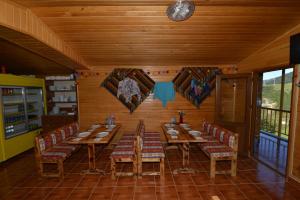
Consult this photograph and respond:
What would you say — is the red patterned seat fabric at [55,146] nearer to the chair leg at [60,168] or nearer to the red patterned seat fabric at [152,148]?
the chair leg at [60,168]

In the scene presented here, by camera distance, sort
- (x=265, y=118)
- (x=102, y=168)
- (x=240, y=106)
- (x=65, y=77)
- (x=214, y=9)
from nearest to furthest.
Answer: (x=214, y=9) → (x=102, y=168) → (x=240, y=106) → (x=65, y=77) → (x=265, y=118)

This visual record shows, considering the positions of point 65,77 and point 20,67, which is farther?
point 65,77

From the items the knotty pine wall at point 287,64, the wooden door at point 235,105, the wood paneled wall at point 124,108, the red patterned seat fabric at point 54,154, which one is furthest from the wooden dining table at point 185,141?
the red patterned seat fabric at point 54,154

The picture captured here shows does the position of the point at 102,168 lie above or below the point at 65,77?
below

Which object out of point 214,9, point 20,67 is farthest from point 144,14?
point 20,67

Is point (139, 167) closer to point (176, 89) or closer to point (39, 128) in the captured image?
point (176, 89)

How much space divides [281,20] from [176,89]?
8.72ft

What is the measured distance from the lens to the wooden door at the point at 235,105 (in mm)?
3883

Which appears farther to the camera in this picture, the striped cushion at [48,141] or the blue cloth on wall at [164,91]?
the blue cloth on wall at [164,91]

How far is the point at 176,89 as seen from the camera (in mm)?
4648

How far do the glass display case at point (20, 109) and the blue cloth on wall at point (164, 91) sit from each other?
367cm

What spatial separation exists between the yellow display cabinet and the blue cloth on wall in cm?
360

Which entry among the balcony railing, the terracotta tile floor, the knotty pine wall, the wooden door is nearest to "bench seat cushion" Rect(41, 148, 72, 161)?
the terracotta tile floor

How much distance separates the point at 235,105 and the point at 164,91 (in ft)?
6.43
